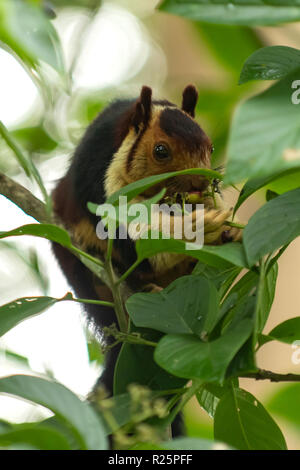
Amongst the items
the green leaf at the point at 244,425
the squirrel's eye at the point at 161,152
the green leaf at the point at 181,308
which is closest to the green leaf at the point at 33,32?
the green leaf at the point at 181,308

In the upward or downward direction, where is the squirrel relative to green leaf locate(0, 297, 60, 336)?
upward

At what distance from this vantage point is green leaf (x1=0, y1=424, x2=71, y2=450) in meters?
0.44

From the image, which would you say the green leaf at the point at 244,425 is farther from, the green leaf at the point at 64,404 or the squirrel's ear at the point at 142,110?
the squirrel's ear at the point at 142,110

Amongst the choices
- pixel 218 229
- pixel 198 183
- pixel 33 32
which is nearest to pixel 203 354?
pixel 33 32

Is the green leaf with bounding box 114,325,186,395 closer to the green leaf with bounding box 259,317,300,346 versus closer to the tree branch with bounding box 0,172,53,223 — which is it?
the green leaf with bounding box 259,317,300,346

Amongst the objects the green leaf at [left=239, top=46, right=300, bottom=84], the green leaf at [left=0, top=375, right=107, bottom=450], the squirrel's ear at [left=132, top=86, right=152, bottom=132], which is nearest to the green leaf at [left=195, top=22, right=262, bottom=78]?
the squirrel's ear at [left=132, top=86, right=152, bottom=132]

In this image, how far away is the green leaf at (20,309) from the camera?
2.15 ft

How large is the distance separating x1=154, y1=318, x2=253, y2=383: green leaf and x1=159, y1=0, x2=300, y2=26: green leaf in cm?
25

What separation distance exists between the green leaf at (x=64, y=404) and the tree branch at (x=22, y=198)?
30 cm

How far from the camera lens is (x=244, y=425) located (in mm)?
675
